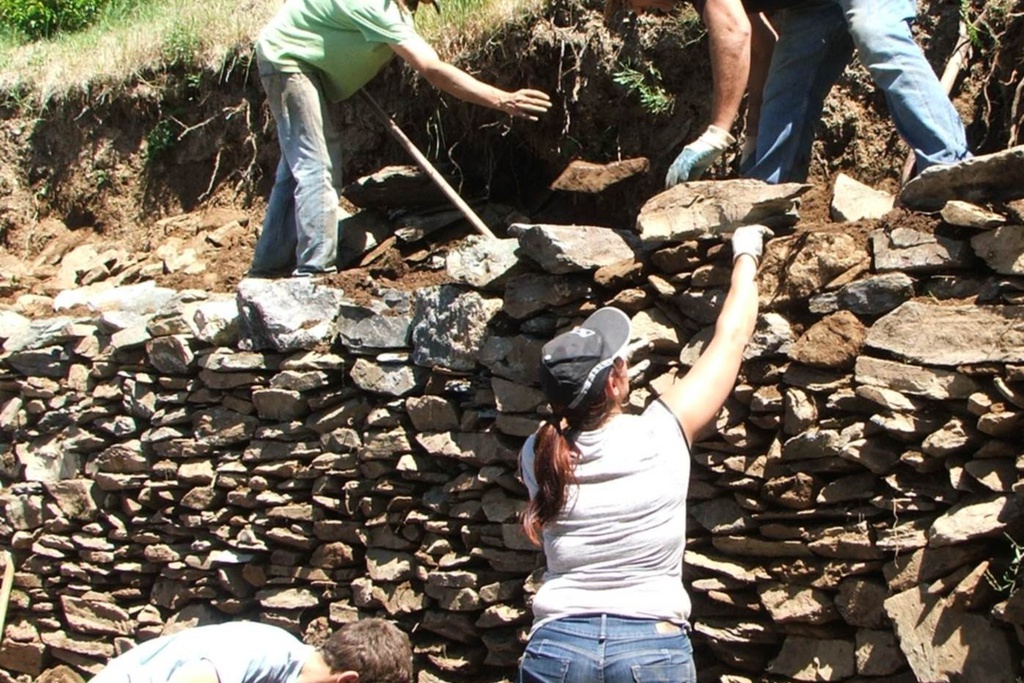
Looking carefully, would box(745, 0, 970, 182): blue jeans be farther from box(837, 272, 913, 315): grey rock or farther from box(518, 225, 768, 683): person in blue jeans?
box(518, 225, 768, 683): person in blue jeans

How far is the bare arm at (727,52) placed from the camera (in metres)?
4.37

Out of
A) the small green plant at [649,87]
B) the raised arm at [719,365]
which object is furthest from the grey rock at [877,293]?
the small green plant at [649,87]

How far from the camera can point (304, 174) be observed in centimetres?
566

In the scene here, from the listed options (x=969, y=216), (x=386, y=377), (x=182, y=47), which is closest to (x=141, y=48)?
(x=182, y=47)

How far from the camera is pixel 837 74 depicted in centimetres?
Result: 484

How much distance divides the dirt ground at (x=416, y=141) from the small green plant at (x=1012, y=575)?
1146 millimetres

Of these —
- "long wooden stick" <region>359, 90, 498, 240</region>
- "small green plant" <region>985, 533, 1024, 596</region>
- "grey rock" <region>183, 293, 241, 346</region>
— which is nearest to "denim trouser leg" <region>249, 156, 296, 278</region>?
"grey rock" <region>183, 293, 241, 346</region>

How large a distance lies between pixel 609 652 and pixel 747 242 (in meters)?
1.43

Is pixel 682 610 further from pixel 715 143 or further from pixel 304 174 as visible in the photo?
pixel 304 174

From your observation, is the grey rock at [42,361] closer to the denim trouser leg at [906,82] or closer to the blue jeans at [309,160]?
the blue jeans at [309,160]

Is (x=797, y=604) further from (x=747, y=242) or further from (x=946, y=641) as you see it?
(x=747, y=242)

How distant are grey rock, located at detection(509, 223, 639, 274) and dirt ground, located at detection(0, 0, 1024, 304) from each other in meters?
0.80

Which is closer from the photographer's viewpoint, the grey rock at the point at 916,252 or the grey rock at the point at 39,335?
the grey rock at the point at 916,252

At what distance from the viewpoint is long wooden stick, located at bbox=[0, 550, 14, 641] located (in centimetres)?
623
